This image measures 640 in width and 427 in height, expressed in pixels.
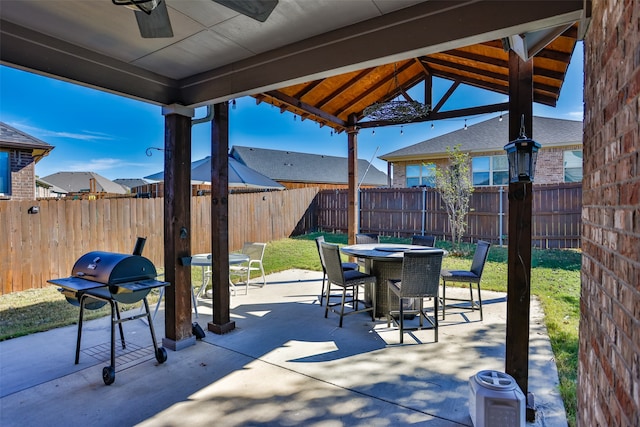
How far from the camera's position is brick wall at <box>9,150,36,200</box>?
30.1 feet

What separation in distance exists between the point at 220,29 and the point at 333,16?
839 millimetres

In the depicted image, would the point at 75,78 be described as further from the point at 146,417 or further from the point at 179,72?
the point at 146,417

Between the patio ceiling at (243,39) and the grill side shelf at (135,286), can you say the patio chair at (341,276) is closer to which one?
the grill side shelf at (135,286)

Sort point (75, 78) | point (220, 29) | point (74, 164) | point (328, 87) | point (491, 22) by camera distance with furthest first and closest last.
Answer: point (74, 164) < point (328, 87) < point (75, 78) < point (220, 29) < point (491, 22)

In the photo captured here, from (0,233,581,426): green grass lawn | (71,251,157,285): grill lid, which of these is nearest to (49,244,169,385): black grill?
(71,251,157,285): grill lid

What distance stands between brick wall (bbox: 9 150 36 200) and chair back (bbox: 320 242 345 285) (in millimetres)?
9295

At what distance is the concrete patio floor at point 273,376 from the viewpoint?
241cm

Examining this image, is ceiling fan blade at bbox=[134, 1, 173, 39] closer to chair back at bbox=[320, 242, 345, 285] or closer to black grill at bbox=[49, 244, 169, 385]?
black grill at bbox=[49, 244, 169, 385]

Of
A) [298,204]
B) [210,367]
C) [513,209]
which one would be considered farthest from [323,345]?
[298,204]

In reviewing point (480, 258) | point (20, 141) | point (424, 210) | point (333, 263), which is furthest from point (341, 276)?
point (20, 141)

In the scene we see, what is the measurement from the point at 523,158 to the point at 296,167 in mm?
20179

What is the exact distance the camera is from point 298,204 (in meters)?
12.4

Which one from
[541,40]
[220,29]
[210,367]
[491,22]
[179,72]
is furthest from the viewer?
[179,72]

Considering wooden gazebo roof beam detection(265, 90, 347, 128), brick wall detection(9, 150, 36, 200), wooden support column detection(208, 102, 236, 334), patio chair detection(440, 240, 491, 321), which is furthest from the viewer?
brick wall detection(9, 150, 36, 200)
